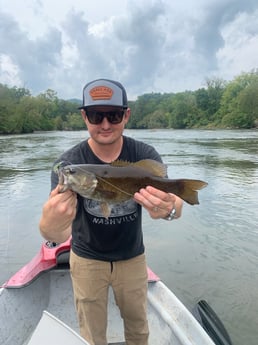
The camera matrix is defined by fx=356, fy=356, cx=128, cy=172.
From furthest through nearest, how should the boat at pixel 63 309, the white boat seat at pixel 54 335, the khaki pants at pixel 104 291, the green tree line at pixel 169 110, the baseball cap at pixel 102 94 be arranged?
the green tree line at pixel 169 110
the boat at pixel 63 309
the khaki pants at pixel 104 291
the baseball cap at pixel 102 94
the white boat seat at pixel 54 335

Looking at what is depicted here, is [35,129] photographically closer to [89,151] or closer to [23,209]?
[23,209]

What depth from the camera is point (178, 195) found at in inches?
87.4

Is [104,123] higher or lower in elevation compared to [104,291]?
higher

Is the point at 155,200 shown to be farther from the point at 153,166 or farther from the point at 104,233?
the point at 104,233

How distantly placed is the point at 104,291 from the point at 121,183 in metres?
0.93

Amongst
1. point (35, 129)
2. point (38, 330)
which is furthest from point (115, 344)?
point (35, 129)

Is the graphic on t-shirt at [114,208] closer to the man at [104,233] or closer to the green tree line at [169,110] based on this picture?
the man at [104,233]

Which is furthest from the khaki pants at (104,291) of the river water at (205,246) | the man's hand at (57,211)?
the river water at (205,246)

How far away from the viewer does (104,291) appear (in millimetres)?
2607

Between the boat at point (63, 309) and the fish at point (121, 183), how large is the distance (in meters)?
1.34

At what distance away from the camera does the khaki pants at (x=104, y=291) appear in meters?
2.54

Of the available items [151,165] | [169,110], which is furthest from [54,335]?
[169,110]

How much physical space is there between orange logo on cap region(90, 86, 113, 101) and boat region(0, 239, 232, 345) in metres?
1.83

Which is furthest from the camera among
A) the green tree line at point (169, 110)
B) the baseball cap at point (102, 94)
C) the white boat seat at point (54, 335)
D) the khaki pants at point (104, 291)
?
the green tree line at point (169, 110)
